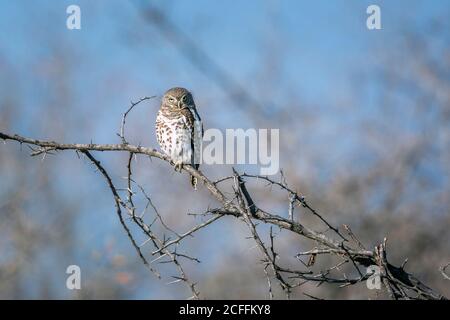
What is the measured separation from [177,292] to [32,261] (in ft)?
9.57

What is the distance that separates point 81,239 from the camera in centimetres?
1808

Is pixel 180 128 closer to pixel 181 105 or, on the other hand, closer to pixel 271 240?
pixel 181 105

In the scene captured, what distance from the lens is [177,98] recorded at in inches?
335

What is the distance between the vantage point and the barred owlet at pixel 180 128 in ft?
26.0

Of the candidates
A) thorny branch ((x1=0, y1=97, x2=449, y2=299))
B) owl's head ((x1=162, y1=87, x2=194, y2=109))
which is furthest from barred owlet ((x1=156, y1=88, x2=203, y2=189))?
thorny branch ((x1=0, y1=97, x2=449, y2=299))

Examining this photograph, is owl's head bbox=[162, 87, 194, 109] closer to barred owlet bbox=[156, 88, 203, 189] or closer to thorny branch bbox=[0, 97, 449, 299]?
barred owlet bbox=[156, 88, 203, 189]

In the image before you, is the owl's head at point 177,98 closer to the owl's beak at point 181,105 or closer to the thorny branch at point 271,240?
the owl's beak at point 181,105

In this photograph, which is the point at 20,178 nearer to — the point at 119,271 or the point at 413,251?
the point at 119,271

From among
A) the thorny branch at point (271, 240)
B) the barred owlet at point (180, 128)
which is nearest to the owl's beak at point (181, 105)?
the barred owlet at point (180, 128)

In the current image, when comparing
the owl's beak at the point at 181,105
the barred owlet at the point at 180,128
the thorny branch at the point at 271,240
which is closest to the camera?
the thorny branch at the point at 271,240

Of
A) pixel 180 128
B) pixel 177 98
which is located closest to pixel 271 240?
pixel 180 128

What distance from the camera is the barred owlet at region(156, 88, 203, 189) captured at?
26.0ft

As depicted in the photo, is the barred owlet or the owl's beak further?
the owl's beak
